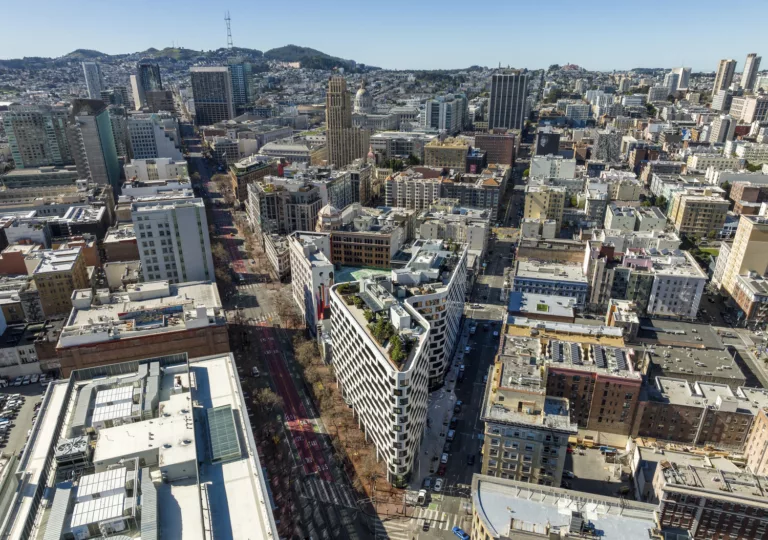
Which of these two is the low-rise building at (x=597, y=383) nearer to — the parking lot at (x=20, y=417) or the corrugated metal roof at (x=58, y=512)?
the corrugated metal roof at (x=58, y=512)

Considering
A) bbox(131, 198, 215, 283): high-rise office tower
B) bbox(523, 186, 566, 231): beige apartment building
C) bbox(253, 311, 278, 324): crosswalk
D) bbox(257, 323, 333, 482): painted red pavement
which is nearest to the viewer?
bbox(257, 323, 333, 482): painted red pavement

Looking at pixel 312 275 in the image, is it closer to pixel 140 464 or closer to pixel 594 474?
pixel 140 464

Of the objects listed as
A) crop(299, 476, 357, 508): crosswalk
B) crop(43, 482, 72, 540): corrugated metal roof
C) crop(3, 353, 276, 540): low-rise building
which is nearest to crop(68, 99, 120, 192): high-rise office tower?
crop(3, 353, 276, 540): low-rise building

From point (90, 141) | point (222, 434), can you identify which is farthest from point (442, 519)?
point (90, 141)

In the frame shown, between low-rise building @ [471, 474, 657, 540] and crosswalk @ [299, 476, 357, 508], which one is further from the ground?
low-rise building @ [471, 474, 657, 540]

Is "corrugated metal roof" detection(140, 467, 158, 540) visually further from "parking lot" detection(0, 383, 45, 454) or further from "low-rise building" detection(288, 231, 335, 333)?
"low-rise building" detection(288, 231, 335, 333)

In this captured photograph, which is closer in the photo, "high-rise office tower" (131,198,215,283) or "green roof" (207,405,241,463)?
"green roof" (207,405,241,463)

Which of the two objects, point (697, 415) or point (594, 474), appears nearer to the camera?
point (594, 474)

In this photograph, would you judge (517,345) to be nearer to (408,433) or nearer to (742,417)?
(408,433)
